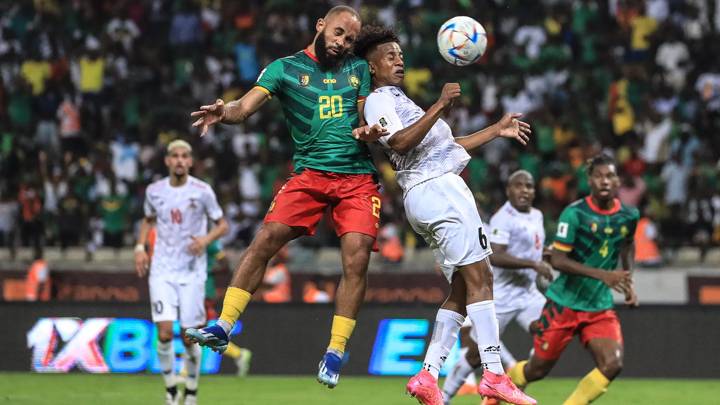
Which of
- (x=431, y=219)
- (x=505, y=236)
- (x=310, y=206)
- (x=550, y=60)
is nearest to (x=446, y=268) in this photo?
(x=431, y=219)

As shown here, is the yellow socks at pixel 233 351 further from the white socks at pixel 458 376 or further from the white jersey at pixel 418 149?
the white jersey at pixel 418 149

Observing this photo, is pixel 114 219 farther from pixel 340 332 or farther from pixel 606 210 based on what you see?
pixel 340 332

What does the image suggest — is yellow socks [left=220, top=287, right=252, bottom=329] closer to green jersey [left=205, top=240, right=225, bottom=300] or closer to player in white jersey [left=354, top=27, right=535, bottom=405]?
player in white jersey [left=354, top=27, right=535, bottom=405]

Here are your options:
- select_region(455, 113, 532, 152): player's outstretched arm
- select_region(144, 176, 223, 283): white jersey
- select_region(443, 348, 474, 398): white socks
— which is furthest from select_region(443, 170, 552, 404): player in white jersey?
select_region(455, 113, 532, 152): player's outstretched arm

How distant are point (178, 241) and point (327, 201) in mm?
4191

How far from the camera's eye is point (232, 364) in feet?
54.9

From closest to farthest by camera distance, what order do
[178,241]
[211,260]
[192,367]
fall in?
[192,367] → [178,241] → [211,260]

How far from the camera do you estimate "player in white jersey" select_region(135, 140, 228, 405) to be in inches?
516

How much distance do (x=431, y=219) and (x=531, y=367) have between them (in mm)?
2350

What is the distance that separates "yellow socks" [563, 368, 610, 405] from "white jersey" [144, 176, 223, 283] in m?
4.45

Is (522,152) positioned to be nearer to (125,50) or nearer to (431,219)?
(125,50)

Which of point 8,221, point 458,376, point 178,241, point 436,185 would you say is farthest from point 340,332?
point 8,221

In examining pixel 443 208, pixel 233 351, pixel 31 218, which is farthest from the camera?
pixel 31 218

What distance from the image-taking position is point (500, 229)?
12930 mm
